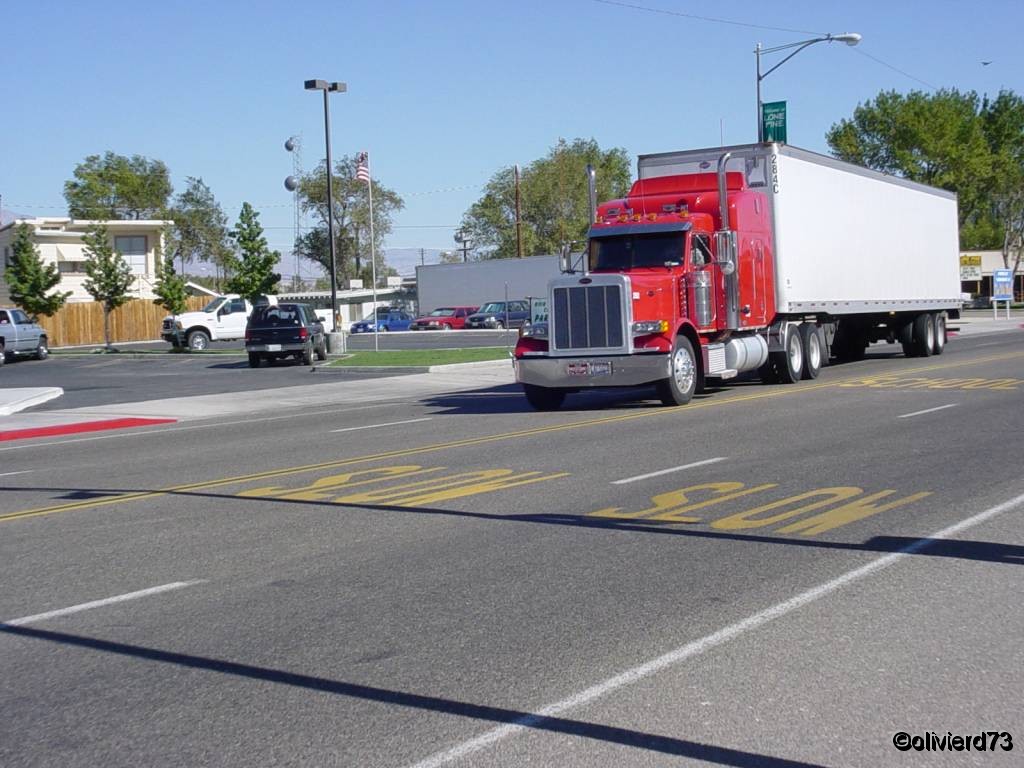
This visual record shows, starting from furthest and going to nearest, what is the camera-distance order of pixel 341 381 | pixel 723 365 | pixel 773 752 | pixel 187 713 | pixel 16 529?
pixel 341 381, pixel 723 365, pixel 16 529, pixel 187 713, pixel 773 752

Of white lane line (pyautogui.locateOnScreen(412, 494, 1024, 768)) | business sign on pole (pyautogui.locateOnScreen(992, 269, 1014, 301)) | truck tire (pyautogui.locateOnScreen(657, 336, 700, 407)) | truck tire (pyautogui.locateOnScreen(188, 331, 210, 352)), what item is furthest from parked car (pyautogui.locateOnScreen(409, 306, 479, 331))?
white lane line (pyautogui.locateOnScreen(412, 494, 1024, 768))

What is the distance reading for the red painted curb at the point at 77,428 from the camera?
20.5 m

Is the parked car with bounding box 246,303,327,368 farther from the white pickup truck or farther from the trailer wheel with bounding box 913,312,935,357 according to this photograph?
the trailer wheel with bounding box 913,312,935,357

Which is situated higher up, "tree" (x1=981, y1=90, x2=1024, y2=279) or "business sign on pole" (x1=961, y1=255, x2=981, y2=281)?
"tree" (x1=981, y1=90, x2=1024, y2=279)

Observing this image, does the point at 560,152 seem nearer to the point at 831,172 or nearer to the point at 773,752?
the point at 831,172

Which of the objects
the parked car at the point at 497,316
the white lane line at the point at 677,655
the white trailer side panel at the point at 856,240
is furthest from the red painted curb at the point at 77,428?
the parked car at the point at 497,316

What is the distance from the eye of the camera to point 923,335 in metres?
31.7

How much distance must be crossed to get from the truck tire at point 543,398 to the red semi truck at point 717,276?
0.07 feet

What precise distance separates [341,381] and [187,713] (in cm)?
2557

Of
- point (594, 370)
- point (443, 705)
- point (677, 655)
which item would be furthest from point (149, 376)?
point (443, 705)

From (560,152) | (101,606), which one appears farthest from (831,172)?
(560,152)

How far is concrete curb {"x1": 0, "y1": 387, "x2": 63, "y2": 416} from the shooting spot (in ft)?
82.3

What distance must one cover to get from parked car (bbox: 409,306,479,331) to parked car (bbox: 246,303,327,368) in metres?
33.7

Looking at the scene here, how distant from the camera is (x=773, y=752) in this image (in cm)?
477
